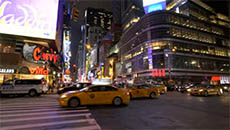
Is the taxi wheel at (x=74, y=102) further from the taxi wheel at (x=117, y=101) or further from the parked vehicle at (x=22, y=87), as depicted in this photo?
the parked vehicle at (x=22, y=87)

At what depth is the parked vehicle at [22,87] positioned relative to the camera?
14086 mm

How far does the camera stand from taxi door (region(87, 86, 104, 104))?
8406mm

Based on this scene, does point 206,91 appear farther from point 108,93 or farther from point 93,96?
point 93,96

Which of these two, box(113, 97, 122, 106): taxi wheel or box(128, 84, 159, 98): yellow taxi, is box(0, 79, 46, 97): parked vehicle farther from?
box(128, 84, 159, 98): yellow taxi

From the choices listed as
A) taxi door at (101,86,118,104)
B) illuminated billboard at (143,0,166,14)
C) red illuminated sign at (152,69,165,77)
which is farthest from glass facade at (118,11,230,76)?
taxi door at (101,86,118,104)

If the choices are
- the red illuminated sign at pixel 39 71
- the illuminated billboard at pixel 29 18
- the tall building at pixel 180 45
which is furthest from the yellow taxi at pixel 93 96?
the tall building at pixel 180 45

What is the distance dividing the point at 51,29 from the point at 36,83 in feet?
56.3

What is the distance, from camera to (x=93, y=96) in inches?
332

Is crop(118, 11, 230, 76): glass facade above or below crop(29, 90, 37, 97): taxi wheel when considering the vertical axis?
above

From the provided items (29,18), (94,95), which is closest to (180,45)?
(94,95)

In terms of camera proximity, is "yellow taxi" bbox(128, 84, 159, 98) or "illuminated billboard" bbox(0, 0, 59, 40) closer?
"yellow taxi" bbox(128, 84, 159, 98)

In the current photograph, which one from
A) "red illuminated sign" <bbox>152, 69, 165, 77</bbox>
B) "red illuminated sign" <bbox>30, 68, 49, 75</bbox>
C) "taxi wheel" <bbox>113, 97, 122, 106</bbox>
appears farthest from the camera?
"red illuminated sign" <bbox>152, 69, 165, 77</bbox>

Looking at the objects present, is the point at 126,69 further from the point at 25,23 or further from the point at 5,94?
the point at 5,94

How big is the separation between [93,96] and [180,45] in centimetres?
5115
